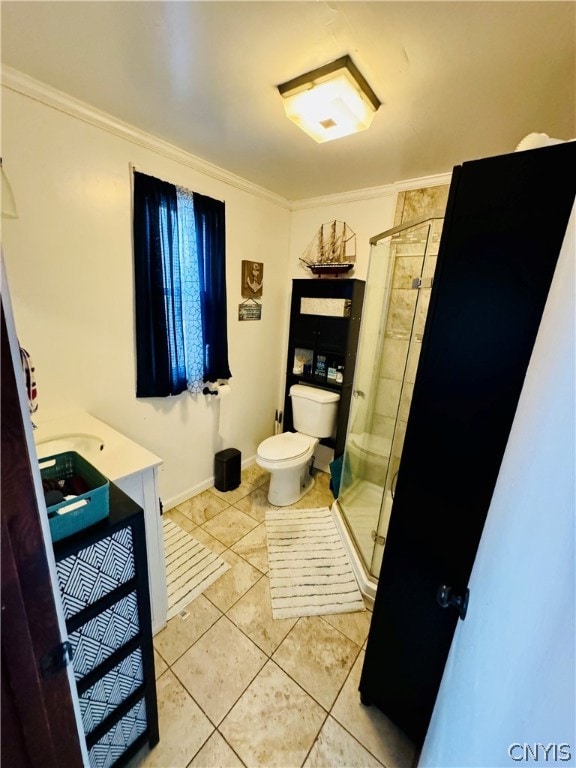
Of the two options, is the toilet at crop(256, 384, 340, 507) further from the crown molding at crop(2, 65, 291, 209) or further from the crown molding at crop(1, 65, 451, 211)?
the crown molding at crop(2, 65, 291, 209)

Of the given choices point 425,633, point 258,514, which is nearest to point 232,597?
point 258,514

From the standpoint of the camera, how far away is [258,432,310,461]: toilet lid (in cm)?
230

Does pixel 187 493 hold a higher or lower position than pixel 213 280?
lower

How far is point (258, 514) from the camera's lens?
2332mm

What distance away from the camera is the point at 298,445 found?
2453mm

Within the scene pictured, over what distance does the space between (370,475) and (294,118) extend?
2.37 meters

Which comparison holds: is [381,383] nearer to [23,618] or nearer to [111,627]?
[111,627]

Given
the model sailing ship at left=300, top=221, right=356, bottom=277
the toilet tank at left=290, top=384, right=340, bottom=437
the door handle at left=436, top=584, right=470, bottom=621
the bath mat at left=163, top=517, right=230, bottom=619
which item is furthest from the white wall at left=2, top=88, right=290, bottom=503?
the door handle at left=436, top=584, right=470, bottom=621

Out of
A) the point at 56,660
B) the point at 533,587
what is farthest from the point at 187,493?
the point at 533,587

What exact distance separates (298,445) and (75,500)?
69.8 inches

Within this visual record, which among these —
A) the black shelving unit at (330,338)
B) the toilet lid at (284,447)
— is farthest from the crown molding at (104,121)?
the toilet lid at (284,447)

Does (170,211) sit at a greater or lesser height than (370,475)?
A: greater

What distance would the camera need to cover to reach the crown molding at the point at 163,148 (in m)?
1.31

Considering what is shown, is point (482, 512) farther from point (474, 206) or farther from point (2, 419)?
point (2, 419)
